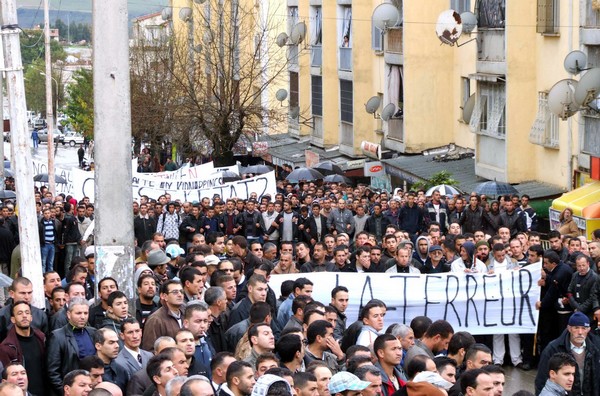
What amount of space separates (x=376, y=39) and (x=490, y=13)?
1000 cm

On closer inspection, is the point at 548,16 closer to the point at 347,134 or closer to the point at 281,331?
the point at 347,134

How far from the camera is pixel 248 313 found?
Result: 13.1 m

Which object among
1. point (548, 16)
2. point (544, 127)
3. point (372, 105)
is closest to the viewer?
point (548, 16)

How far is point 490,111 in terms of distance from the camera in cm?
3334

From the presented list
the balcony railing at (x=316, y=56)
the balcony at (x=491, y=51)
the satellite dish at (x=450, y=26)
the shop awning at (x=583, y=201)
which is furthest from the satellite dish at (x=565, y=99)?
the balcony railing at (x=316, y=56)

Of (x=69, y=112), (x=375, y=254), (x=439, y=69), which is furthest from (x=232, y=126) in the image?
(x=69, y=112)

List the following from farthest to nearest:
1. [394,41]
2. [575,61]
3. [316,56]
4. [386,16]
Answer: [316,56] → [394,41] → [386,16] → [575,61]

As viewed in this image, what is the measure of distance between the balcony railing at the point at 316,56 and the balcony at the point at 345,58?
2.08 metres

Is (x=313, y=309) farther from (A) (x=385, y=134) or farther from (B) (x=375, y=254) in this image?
(A) (x=385, y=134)

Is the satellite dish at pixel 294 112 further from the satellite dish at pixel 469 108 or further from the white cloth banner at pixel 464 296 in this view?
the white cloth banner at pixel 464 296

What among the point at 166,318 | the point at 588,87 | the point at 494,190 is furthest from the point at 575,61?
the point at 166,318

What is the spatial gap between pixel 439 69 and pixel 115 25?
26.7 meters

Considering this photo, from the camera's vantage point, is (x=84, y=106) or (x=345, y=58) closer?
(x=345, y=58)

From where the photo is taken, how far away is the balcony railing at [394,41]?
3978 cm
